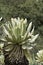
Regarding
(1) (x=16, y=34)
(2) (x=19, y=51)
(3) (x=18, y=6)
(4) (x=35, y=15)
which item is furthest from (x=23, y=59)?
(3) (x=18, y=6)

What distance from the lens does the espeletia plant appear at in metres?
2.72

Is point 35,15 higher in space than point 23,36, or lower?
lower

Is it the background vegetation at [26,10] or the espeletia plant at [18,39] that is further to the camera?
the background vegetation at [26,10]

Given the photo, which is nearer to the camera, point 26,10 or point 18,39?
point 18,39

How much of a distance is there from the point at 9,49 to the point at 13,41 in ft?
0.53

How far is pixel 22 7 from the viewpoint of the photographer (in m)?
14.0

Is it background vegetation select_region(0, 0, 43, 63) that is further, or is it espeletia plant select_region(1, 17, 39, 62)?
background vegetation select_region(0, 0, 43, 63)

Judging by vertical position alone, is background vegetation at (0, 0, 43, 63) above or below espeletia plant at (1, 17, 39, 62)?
below

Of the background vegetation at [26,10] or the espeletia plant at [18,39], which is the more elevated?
the espeletia plant at [18,39]

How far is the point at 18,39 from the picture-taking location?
2869mm

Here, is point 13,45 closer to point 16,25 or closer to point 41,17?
point 16,25

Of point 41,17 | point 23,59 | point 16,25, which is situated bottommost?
point 41,17

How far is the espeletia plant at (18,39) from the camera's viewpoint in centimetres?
272

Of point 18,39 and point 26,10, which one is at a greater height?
point 18,39
